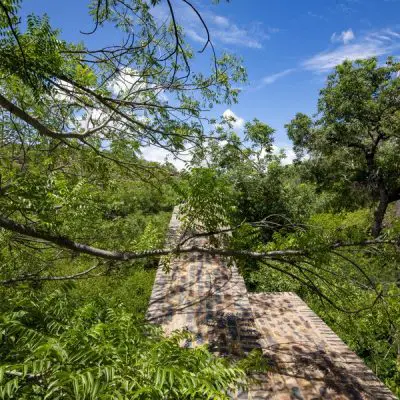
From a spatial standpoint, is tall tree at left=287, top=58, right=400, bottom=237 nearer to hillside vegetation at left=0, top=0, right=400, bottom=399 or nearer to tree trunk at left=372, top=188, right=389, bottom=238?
tree trunk at left=372, top=188, right=389, bottom=238

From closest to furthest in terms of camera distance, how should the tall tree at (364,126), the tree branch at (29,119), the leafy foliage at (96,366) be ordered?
the leafy foliage at (96,366) → the tree branch at (29,119) → the tall tree at (364,126)

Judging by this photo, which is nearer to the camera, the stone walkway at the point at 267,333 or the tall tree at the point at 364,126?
the stone walkway at the point at 267,333

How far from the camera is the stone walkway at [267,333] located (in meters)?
5.58

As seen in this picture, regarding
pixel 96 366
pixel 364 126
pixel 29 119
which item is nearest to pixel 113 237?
pixel 29 119

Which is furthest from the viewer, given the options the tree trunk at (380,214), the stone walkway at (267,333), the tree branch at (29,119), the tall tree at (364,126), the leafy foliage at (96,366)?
the tree trunk at (380,214)

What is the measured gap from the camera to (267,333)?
754 centimetres

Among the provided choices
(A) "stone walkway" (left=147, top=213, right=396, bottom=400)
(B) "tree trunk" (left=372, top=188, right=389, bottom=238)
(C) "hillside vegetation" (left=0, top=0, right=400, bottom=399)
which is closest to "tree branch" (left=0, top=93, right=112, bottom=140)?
(C) "hillside vegetation" (left=0, top=0, right=400, bottom=399)

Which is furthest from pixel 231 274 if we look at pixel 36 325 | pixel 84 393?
pixel 84 393

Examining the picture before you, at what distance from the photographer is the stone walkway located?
5.58m

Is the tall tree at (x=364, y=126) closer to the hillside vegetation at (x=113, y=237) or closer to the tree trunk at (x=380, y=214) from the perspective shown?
the tree trunk at (x=380, y=214)

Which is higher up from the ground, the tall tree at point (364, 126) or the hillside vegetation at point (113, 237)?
the tall tree at point (364, 126)

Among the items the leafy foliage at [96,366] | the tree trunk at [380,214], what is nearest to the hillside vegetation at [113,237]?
the leafy foliage at [96,366]

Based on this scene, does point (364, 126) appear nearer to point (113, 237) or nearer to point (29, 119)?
point (113, 237)

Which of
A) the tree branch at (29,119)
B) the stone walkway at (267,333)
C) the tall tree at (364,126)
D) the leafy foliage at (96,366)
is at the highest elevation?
the tall tree at (364,126)
